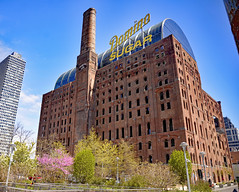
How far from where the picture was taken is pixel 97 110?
52375 mm

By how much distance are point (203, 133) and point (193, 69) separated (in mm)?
15684

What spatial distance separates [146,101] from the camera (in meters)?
42.9

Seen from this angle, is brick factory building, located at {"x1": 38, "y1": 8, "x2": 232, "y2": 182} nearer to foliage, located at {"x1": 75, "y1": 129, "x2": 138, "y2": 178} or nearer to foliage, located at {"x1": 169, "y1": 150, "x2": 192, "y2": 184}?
foliage, located at {"x1": 75, "y1": 129, "x2": 138, "y2": 178}

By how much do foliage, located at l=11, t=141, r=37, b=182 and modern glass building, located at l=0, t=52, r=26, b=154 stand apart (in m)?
112

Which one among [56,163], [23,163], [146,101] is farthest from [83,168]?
[146,101]

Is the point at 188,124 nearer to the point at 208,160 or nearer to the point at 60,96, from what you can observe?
the point at 208,160

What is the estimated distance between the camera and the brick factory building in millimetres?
37875

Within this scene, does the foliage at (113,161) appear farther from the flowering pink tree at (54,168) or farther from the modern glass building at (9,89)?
the modern glass building at (9,89)

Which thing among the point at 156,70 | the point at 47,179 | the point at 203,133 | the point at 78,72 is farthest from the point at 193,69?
the point at 47,179

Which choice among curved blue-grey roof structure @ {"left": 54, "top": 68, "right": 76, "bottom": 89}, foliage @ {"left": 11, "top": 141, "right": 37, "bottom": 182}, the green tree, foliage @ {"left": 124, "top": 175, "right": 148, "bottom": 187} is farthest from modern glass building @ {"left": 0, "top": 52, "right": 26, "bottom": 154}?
foliage @ {"left": 124, "top": 175, "right": 148, "bottom": 187}

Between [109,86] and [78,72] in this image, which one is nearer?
[109,86]

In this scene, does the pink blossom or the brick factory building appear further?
the brick factory building

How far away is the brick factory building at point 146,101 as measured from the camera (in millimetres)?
37875

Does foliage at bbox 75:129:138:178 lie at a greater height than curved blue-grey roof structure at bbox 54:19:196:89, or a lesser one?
lesser
